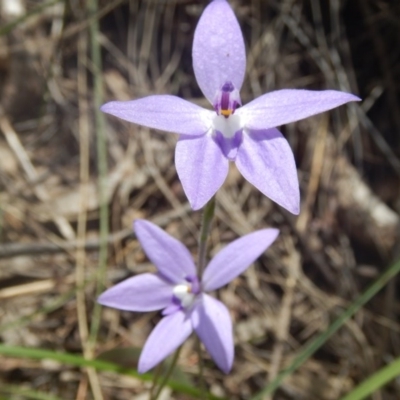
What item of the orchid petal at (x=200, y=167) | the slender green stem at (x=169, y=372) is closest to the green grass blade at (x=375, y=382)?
the slender green stem at (x=169, y=372)

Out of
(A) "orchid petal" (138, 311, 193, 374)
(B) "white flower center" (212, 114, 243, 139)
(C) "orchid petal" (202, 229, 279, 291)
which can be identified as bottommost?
(A) "orchid petal" (138, 311, 193, 374)

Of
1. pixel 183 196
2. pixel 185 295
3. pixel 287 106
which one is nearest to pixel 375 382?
pixel 185 295

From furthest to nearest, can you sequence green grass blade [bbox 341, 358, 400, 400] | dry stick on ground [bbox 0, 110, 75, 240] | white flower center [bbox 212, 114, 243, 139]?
dry stick on ground [bbox 0, 110, 75, 240]
green grass blade [bbox 341, 358, 400, 400]
white flower center [bbox 212, 114, 243, 139]

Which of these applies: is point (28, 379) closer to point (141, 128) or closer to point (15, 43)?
point (141, 128)

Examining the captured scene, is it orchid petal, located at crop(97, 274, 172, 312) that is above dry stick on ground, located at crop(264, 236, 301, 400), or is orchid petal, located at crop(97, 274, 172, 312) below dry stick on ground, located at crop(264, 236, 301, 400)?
Answer: above

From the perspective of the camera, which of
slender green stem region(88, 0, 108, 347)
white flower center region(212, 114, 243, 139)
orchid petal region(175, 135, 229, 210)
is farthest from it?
slender green stem region(88, 0, 108, 347)

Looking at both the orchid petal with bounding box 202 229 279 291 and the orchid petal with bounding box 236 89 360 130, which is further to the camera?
the orchid petal with bounding box 202 229 279 291

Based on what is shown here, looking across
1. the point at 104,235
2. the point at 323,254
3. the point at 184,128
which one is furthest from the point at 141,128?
the point at 184,128

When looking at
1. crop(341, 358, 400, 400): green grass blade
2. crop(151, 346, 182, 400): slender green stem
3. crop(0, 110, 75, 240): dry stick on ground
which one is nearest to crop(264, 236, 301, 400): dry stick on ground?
crop(341, 358, 400, 400): green grass blade

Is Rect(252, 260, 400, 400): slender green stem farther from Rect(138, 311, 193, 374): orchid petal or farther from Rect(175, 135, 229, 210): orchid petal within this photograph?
Rect(175, 135, 229, 210): orchid petal
